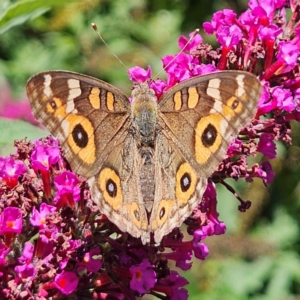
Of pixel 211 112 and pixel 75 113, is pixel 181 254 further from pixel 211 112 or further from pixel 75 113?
pixel 75 113

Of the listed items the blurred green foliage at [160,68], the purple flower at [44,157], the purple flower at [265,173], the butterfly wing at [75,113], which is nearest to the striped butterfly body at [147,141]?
the butterfly wing at [75,113]

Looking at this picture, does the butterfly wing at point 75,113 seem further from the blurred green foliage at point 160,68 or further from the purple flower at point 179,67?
the blurred green foliage at point 160,68

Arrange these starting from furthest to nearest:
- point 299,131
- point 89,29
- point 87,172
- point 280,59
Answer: point 89,29, point 299,131, point 280,59, point 87,172

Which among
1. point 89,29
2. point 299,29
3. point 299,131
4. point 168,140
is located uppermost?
point 89,29

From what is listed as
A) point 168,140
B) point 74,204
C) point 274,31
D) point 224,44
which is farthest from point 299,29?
point 74,204

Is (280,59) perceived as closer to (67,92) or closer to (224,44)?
(224,44)

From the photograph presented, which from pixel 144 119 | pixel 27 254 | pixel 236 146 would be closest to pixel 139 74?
pixel 144 119
